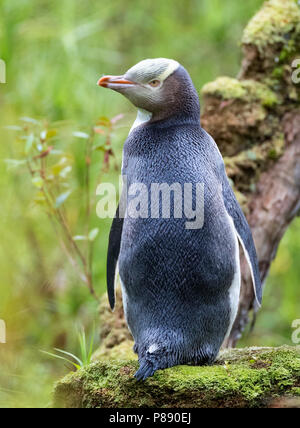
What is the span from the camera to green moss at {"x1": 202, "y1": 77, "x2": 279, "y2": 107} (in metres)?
2.76

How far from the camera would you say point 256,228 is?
2740mm

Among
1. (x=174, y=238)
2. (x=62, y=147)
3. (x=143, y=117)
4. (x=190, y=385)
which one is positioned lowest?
(x=190, y=385)

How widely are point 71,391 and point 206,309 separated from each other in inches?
18.3

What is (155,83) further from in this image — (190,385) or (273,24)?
(273,24)

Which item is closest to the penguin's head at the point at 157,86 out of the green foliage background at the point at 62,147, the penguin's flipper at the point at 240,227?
the penguin's flipper at the point at 240,227

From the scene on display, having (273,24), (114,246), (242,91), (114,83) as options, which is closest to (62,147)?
(242,91)

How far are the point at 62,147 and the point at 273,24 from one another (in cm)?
169

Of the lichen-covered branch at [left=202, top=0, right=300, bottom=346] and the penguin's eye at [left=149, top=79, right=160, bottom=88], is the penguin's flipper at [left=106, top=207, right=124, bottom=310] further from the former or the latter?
the lichen-covered branch at [left=202, top=0, right=300, bottom=346]

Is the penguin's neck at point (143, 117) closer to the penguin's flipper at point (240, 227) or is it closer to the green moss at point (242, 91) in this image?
the penguin's flipper at point (240, 227)

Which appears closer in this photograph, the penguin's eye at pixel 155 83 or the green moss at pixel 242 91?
the penguin's eye at pixel 155 83

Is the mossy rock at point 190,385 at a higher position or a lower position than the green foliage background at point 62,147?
lower

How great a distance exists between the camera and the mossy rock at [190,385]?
5.15 feet

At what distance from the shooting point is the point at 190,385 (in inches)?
62.6

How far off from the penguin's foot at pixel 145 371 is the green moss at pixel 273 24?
1.74 m
